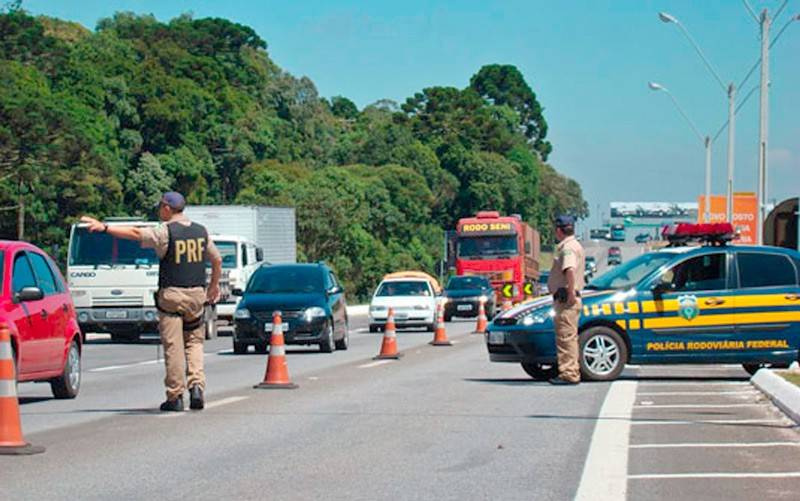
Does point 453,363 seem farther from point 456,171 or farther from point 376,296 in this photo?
point 456,171

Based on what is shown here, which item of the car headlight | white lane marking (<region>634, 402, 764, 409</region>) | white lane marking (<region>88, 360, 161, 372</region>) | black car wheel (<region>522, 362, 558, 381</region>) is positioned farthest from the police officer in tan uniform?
the car headlight

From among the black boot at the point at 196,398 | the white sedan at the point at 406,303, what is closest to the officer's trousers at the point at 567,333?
the black boot at the point at 196,398

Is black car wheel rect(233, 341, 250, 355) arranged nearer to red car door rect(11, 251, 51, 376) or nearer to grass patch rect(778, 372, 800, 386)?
red car door rect(11, 251, 51, 376)

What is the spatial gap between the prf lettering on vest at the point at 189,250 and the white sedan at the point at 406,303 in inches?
932

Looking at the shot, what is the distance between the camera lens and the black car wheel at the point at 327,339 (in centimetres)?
2569

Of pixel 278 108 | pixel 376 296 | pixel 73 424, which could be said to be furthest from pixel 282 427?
pixel 278 108

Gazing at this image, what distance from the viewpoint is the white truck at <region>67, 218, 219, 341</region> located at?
30000 mm

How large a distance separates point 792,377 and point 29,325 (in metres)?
8.12

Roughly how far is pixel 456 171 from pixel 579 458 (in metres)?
109

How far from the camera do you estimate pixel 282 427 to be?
12305 mm

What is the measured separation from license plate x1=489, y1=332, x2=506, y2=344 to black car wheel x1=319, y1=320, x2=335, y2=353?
8276 mm

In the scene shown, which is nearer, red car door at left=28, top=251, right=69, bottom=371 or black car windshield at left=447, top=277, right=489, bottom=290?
red car door at left=28, top=251, right=69, bottom=371

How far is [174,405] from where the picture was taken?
13.4 metres

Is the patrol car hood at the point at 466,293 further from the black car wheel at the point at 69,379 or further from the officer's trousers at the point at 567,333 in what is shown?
the black car wheel at the point at 69,379
